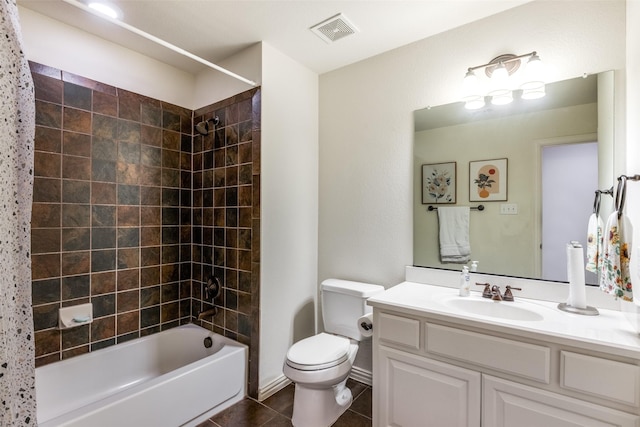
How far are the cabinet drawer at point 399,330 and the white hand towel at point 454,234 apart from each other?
621 mm

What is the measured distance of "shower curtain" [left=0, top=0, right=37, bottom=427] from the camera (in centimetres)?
59

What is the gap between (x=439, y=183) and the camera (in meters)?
2.01

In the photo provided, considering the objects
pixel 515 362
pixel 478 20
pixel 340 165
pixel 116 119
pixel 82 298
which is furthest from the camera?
pixel 340 165

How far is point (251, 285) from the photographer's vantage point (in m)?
2.16

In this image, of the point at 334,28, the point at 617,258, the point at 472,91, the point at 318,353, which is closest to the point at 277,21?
the point at 334,28

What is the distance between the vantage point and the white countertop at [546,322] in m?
1.13

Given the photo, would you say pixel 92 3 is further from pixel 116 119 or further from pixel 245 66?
pixel 245 66

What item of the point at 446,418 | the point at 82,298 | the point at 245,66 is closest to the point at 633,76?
the point at 446,418

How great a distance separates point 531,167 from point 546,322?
2.75 feet

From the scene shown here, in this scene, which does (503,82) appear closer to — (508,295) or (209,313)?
(508,295)

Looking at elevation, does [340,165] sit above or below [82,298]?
above

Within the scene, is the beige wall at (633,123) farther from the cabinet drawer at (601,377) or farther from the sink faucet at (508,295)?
the sink faucet at (508,295)

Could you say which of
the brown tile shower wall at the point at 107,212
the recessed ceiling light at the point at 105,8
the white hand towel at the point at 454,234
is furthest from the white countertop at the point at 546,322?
the recessed ceiling light at the point at 105,8

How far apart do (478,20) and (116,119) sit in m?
2.50
